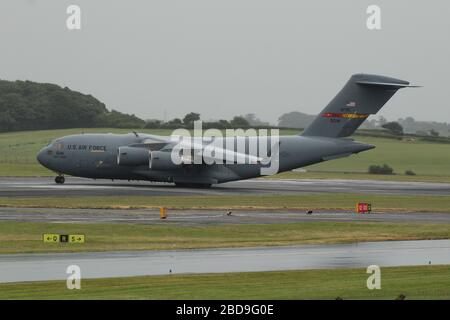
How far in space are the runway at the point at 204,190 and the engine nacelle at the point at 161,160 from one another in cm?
138

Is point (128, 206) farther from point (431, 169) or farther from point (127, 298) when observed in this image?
point (431, 169)

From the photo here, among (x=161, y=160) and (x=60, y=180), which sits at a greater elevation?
(x=161, y=160)

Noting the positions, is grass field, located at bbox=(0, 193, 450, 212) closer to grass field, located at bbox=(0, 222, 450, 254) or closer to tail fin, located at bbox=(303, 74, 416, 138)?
tail fin, located at bbox=(303, 74, 416, 138)

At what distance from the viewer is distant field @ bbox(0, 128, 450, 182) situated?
8714 cm

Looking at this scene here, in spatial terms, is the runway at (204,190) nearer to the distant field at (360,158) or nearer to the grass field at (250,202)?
the grass field at (250,202)

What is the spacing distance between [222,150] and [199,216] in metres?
19.0

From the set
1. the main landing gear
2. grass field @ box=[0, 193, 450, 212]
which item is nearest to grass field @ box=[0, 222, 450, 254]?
grass field @ box=[0, 193, 450, 212]

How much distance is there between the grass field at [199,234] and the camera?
30.3 m

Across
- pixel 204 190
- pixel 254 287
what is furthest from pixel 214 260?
pixel 204 190

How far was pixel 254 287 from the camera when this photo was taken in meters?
22.0

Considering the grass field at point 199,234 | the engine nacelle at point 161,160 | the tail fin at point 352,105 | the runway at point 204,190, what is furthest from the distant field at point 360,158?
the grass field at point 199,234

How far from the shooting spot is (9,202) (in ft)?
152

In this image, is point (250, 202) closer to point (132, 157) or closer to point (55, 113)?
point (132, 157)

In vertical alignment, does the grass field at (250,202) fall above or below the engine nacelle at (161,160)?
below
